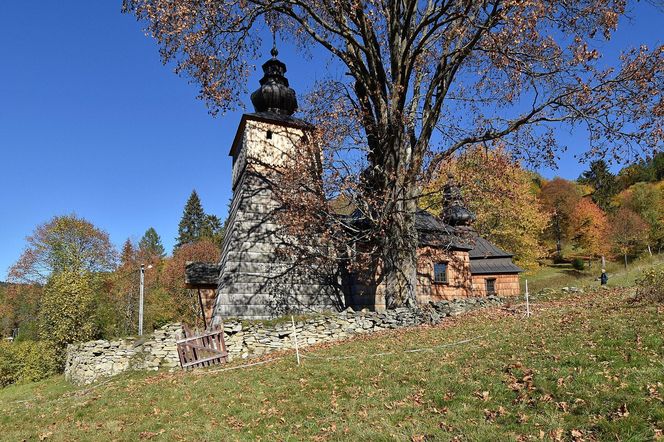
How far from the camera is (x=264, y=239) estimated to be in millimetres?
15812

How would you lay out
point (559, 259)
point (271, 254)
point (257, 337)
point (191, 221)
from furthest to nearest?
point (191, 221), point (559, 259), point (271, 254), point (257, 337)

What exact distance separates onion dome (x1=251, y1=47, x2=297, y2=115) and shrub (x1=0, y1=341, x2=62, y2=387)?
66.5 ft

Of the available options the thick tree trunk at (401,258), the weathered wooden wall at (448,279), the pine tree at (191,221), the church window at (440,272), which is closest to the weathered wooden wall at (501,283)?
the weathered wooden wall at (448,279)

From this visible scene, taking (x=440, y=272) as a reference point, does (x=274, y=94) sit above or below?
above

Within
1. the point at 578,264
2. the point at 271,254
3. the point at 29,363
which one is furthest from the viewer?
the point at 578,264

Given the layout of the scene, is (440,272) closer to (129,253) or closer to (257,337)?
(257,337)

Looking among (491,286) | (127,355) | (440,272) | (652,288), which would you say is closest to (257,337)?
(127,355)

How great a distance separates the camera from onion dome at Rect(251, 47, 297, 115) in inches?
739

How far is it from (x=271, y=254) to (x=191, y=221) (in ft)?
184

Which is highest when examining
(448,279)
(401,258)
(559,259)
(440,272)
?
(401,258)

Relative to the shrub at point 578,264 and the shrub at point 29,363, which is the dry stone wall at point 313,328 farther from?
the shrub at point 578,264

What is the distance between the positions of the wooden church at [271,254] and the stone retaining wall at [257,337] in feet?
3.56

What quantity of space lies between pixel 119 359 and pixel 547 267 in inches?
1902

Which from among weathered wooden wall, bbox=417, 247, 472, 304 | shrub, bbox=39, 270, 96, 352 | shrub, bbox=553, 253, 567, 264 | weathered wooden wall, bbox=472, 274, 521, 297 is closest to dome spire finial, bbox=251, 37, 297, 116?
weathered wooden wall, bbox=417, 247, 472, 304
